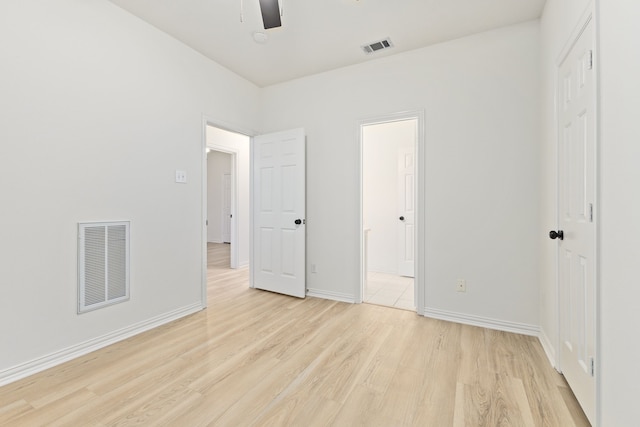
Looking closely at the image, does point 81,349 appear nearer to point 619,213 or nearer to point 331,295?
point 331,295

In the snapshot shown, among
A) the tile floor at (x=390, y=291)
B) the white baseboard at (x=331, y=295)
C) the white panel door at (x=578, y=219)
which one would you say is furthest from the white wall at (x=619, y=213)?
the white baseboard at (x=331, y=295)

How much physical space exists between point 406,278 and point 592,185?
3.33 meters

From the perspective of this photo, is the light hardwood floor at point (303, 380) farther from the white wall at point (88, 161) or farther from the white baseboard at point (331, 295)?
the white baseboard at point (331, 295)

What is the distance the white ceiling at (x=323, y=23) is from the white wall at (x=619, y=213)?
140cm

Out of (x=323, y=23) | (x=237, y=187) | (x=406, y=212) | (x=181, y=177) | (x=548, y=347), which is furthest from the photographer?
(x=237, y=187)

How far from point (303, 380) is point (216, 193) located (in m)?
7.97

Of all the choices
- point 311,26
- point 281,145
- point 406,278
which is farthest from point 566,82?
point 406,278

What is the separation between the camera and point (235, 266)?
5.25 meters

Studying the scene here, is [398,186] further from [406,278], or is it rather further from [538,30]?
[538,30]

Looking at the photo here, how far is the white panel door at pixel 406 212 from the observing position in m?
4.65

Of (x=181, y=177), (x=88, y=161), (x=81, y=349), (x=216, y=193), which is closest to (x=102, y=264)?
(x=81, y=349)

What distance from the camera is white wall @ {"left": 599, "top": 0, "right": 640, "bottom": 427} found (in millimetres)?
1063

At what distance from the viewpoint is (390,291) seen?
12.8ft

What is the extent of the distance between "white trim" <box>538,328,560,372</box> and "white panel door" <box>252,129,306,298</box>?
235 cm
